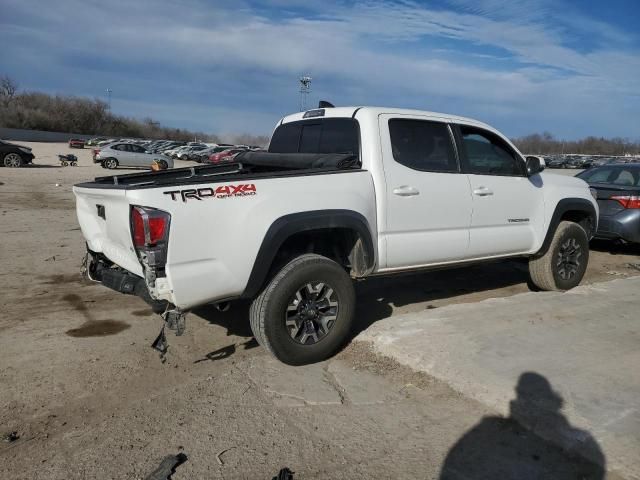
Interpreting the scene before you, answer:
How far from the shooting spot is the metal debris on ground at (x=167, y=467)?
2.79m

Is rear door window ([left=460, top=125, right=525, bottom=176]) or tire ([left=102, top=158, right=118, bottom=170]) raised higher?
rear door window ([left=460, top=125, right=525, bottom=176])

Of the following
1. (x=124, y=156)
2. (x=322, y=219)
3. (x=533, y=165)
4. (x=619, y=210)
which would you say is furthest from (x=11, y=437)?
(x=124, y=156)

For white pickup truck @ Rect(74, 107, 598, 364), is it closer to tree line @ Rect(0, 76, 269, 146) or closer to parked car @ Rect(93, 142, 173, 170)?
parked car @ Rect(93, 142, 173, 170)

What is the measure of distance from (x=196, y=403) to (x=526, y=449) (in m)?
2.07

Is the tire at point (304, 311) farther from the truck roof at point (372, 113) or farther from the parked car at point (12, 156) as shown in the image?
the parked car at point (12, 156)

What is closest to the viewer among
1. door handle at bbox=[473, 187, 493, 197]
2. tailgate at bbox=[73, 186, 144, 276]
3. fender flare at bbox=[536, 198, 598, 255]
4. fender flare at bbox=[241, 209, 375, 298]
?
tailgate at bbox=[73, 186, 144, 276]

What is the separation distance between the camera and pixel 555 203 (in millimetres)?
6156

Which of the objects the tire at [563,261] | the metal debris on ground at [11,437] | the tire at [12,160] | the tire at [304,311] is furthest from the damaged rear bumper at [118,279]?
the tire at [12,160]

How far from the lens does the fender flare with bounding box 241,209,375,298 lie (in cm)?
384

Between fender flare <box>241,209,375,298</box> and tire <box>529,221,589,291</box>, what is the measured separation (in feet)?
9.66

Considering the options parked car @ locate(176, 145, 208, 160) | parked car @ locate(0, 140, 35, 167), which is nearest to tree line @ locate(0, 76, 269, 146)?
parked car @ locate(176, 145, 208, 160)

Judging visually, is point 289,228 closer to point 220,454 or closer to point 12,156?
point 220,454

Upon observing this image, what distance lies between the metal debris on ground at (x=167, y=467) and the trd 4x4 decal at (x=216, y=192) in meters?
1.54

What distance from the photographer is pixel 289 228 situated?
394cm
